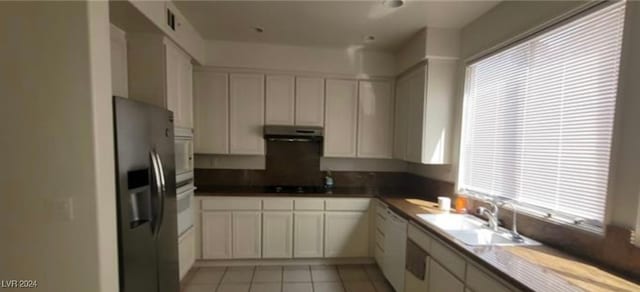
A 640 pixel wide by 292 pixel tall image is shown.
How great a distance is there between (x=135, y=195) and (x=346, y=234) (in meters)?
2.28

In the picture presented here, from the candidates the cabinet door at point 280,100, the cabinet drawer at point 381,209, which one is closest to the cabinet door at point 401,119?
the cabinet drawer at point 381,209

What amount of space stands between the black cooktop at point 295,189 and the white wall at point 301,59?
1.49 metres

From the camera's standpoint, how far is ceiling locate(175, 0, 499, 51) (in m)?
2.26

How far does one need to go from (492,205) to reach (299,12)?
7.48ft

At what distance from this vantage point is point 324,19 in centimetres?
253

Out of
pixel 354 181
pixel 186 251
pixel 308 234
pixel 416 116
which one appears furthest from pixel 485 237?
pixel 186 251

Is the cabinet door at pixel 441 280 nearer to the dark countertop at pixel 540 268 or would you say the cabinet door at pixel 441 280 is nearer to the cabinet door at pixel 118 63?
the dark countertop at pixel 540 268

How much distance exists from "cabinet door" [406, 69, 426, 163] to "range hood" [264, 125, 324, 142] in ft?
3.51

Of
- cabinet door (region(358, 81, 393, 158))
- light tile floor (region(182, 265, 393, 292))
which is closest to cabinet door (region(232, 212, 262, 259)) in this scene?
light tile floor (region(182, 265, 393, 292))

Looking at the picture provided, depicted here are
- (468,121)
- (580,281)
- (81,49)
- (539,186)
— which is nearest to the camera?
(580,281)

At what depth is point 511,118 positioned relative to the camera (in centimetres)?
208

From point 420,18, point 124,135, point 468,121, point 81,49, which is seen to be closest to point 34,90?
point 81,49

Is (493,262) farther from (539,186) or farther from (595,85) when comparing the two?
(595,85)

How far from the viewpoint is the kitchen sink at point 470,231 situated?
176cm
